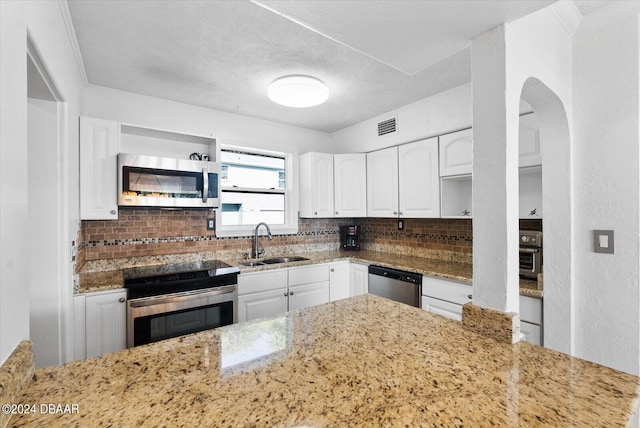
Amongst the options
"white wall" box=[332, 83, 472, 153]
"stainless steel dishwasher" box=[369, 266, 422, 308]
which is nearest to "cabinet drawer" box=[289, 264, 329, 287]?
"stainless steel dishwasher" box=[369, 266, 422, 308]

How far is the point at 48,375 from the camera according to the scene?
773 millimetres

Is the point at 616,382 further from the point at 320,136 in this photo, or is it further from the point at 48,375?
the point at 320,136

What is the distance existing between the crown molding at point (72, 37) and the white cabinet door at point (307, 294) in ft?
7.83

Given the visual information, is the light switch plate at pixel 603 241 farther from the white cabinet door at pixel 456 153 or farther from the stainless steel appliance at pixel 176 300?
the stainless steel appliance at pixel 176 300

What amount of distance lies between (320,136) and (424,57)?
2.74 metres

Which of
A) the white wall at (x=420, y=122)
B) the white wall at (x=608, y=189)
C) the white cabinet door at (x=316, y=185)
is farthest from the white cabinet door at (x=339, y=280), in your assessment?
the white wall at (x=608, y=189)

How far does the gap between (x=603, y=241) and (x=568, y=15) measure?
1138 millimetres

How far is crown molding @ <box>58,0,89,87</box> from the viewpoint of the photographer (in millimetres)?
1532

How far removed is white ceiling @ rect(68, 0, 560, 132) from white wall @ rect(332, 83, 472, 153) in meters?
0.10

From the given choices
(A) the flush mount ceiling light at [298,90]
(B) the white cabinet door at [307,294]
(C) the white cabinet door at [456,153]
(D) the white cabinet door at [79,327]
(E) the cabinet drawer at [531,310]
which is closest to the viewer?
(E) the cabinet drawer at [531,310]

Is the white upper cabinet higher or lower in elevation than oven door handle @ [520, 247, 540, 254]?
higher

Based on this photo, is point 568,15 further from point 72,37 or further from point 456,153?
point 72,37

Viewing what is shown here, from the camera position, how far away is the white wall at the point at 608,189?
1.47m

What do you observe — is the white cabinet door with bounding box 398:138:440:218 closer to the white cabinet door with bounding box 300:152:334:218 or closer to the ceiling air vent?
the ceiling air vent
